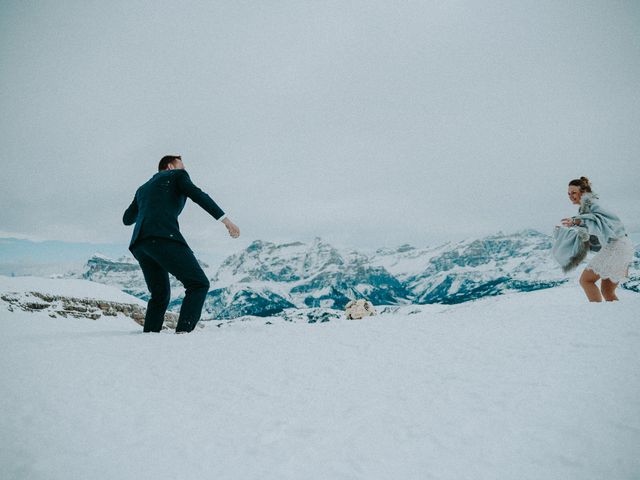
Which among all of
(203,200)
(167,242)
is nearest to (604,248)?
(203,200)

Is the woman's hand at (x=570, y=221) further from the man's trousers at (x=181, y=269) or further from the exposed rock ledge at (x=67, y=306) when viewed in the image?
the exposed rock ledge at (x=67, y=306)

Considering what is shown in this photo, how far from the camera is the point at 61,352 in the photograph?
354 cm

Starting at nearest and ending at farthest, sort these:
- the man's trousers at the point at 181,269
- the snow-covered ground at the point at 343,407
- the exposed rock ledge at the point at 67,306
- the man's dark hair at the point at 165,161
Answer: the snow-covered ground at the point at 343,407 → the man's trousers at the point at 181,269 → the man's dark hair at the point at 165,161 → the exposed rock ledge at the point at 67,306

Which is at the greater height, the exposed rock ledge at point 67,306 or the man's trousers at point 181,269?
the man's trousers at point 181,269

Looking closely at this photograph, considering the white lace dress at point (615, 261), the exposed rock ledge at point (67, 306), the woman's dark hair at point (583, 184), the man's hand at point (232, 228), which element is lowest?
the exposed rock ledge at point (67, 306)

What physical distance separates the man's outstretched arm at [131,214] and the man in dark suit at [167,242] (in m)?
0.19

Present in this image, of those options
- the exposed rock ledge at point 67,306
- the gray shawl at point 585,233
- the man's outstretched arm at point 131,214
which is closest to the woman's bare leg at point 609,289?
the gray shawl at point 585,233

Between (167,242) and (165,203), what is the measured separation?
24.4 inches

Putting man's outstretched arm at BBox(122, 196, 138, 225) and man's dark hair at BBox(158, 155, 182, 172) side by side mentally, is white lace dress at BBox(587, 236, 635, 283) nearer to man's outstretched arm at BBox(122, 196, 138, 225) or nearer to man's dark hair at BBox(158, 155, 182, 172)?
man's dark hair at BBox(158, 155, 182, 172)

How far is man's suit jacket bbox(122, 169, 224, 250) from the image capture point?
195 inches

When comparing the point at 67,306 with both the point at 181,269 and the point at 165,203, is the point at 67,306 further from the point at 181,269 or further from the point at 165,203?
the point at 181,269

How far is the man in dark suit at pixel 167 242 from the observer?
4.94 metres

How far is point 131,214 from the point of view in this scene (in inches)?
227

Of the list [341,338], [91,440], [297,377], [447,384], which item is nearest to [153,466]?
[91,440]
